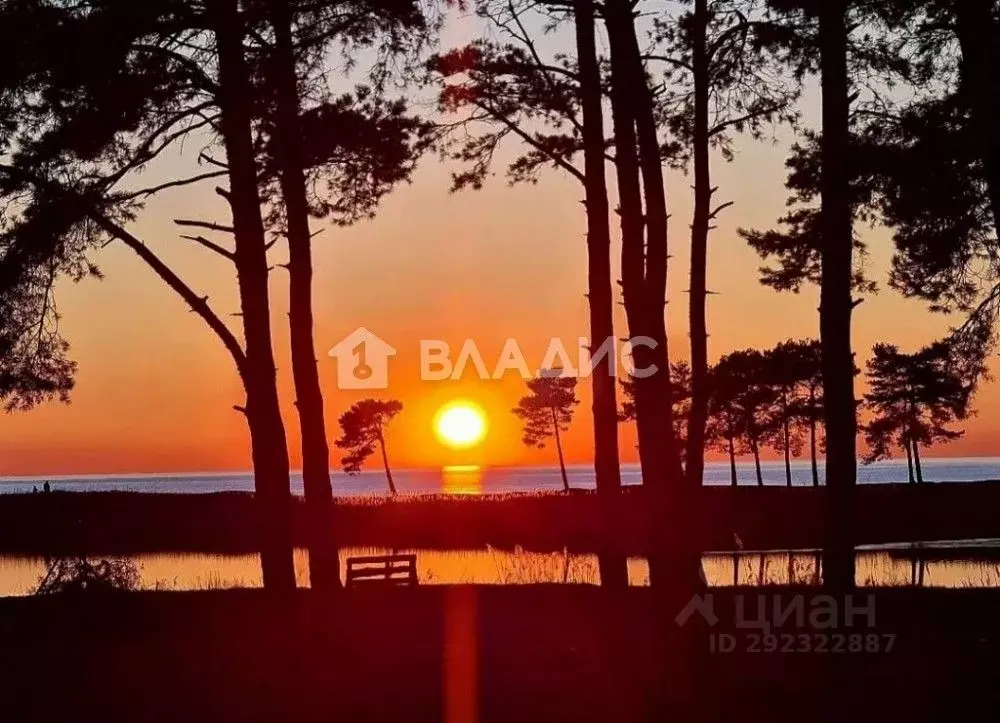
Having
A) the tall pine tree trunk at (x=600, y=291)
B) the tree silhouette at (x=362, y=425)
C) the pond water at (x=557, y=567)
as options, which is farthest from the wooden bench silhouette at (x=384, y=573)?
the tree silhouette at (x=362, y=425)

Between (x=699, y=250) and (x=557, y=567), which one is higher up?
(x=699, y=250)

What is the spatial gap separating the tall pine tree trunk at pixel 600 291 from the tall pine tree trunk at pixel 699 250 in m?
1.48

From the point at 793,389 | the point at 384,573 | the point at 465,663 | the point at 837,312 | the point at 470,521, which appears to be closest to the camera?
the point at 837,312

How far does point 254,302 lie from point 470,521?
2579cm

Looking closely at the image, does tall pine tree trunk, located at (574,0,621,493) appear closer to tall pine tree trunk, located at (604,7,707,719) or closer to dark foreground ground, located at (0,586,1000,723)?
dark foreground ground, located at (0,586,1000,723)

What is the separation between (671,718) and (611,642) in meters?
2.76

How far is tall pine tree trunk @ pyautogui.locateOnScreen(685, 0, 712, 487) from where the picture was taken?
16.5 metres

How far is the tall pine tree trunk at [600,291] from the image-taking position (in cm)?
1512

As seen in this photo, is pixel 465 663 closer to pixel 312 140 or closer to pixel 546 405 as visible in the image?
pixel 312 140

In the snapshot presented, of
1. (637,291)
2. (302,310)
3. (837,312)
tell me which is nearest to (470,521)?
(302,310)

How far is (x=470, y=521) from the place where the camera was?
125 ft

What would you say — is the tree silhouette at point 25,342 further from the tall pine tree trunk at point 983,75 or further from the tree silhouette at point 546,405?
the tree silhouette at point 546,405

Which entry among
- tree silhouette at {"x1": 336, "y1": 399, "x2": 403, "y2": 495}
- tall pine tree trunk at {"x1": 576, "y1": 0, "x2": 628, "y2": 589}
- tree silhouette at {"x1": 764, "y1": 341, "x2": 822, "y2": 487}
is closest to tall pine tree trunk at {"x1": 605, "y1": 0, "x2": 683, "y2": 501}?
tall pine tree trunk at {"x1": 576, "y1": 0, "x2": 628, "y2": 589}

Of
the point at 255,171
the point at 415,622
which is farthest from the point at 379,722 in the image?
the point at 255,171
